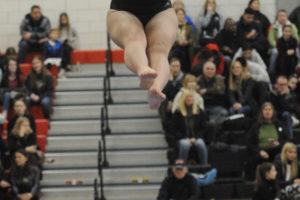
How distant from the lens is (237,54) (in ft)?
43.6

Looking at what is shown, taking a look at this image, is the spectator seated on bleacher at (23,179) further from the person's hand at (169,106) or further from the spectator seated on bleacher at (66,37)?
the spectator seated on bleacher at (66,37)

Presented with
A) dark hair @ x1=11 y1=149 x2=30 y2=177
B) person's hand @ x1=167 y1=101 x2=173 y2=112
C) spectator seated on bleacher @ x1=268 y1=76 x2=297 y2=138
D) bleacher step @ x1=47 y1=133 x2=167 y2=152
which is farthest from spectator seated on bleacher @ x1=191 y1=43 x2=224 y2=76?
dark hair @ x1=11 y1=149 x2=30 y2=177

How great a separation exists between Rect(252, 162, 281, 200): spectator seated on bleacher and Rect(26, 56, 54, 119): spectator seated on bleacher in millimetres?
3897

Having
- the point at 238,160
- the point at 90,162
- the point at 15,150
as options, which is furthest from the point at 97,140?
the point at 238,160

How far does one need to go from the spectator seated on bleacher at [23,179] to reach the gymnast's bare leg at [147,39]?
18.6 feet

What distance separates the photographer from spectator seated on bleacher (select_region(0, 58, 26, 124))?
12.9m

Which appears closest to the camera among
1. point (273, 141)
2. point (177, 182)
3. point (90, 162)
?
point (177, 182)

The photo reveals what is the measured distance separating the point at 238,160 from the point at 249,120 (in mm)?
648

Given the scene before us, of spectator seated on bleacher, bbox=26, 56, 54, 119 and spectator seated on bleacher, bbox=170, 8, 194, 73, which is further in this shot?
spectator seated on bleacher, bbox=170, 8, 194, 73

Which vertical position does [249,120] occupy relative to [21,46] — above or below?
below

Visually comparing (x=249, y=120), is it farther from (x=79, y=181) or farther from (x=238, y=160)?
(x=79, y=181)

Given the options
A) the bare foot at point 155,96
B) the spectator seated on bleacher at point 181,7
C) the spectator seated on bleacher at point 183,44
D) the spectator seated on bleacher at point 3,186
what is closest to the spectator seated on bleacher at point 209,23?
the spectator seated on bleacher at point 181,7

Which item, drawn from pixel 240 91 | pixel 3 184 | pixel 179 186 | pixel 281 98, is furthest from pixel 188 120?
pixel 3 184

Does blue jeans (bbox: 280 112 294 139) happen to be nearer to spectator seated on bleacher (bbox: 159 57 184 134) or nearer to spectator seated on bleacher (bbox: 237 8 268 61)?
spectator seated on bleacher (bbox: 159 57 184 134)
